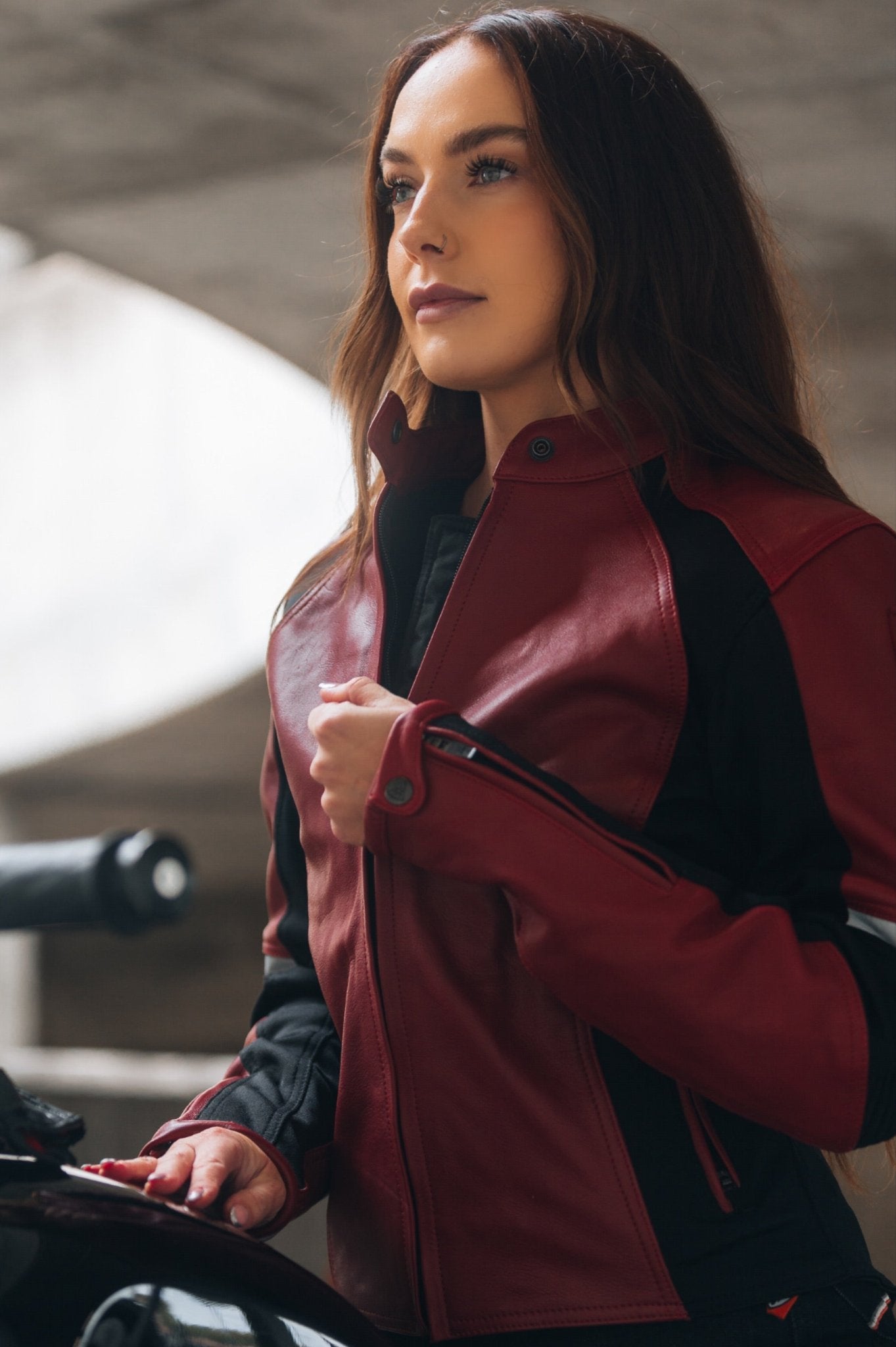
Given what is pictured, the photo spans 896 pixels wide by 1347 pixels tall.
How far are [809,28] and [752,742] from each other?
2354mm

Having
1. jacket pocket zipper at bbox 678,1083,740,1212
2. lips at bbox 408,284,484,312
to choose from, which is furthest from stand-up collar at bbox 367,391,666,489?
jacket pocket zipper at bbox 678,1083,740,1212

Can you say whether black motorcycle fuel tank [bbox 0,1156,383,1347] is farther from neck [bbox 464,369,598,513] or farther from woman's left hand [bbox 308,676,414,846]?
neck [bbox 464,369,598,513]

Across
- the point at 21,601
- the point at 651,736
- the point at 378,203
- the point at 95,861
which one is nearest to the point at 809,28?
the point at 378,203

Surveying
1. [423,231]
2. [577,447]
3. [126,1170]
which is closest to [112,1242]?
[126,1170]

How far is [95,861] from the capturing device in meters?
0.72

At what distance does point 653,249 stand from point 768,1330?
831mm

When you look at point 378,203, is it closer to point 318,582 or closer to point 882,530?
point 318,582

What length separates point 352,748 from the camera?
3.41 feet

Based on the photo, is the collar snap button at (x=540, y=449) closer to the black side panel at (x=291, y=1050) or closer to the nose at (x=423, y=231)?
the nose at (x=423, y=231)

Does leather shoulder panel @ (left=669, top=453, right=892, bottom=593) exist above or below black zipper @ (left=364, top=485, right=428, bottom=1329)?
above

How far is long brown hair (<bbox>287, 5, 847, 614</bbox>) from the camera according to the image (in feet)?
3.77

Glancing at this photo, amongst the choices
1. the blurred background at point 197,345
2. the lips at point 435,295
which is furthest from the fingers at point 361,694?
the blurred background at point 197,345

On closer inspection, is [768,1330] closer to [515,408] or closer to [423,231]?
[515,408]

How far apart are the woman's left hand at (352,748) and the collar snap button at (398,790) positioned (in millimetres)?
38
